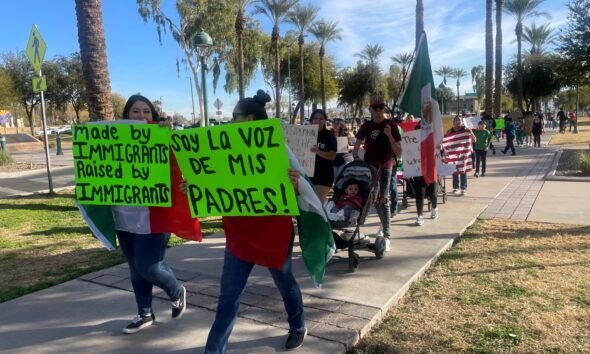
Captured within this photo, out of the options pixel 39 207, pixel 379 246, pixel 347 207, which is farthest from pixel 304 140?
pixel 39 207

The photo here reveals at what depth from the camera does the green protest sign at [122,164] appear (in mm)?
3494

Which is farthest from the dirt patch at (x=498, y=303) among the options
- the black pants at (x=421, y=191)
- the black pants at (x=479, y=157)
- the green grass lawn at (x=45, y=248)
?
the black pants at (x=479, y=157)

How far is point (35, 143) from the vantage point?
3619 cm

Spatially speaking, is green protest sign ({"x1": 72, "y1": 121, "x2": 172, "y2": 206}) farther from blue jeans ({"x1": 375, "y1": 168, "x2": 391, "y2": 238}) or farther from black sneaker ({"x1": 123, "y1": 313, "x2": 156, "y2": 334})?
blue jeans ({"x1": 375, "y1": 168, "x2": 391, "y2": 238})

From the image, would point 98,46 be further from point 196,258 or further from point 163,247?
point 163,247

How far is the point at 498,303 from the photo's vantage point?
13.7 feet

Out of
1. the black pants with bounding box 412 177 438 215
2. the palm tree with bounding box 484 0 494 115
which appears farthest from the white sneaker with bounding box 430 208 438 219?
the palm tree with bounding box 484 0 494 115

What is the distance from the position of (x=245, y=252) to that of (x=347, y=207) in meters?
2.40

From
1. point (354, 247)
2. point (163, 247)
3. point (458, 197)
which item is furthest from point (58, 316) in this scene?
point (458, 197)

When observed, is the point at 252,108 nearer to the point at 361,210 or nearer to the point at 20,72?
the point at 361,210

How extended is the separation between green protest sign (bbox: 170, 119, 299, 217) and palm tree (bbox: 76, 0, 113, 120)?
6695 millimetres

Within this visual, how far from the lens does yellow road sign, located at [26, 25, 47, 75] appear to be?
33.4 feet

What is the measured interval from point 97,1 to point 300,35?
37.2m

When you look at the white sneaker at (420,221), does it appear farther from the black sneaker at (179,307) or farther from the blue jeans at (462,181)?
the black sneaker at (179,307)
